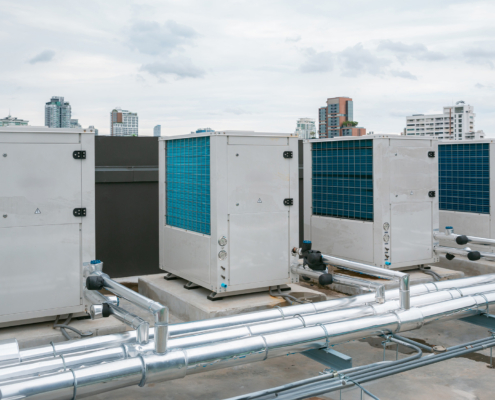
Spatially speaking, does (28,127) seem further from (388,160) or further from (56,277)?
(388,160)

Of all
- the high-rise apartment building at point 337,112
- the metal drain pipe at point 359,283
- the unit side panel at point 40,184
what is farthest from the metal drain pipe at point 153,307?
the high-rise apartment building at point 337,112

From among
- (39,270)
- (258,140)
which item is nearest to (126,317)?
(39,270)

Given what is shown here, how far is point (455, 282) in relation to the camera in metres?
4.44

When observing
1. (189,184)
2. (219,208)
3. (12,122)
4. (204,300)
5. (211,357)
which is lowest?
(204,300)

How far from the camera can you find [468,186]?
789 cm

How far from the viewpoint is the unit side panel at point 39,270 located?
437 centimetres

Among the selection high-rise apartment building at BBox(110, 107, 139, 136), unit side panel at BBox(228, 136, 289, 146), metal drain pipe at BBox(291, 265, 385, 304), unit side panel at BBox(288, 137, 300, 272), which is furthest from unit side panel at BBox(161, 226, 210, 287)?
high-rise apartment building at BBox(110, 107, 139, 136)

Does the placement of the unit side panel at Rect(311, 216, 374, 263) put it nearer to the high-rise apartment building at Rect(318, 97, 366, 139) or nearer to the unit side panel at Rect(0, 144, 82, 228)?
the unit side panel at Rect(0, 144, 82, 228)

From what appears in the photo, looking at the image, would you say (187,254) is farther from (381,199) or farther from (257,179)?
(381,199)

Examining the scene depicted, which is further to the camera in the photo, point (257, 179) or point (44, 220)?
point (257, 179)

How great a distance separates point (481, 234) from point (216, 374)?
5.19 meters

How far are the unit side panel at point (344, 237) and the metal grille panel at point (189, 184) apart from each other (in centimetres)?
213

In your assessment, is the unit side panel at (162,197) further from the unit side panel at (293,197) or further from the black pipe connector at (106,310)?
the black pipe connector at (106,310)

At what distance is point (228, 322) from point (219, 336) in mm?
354
